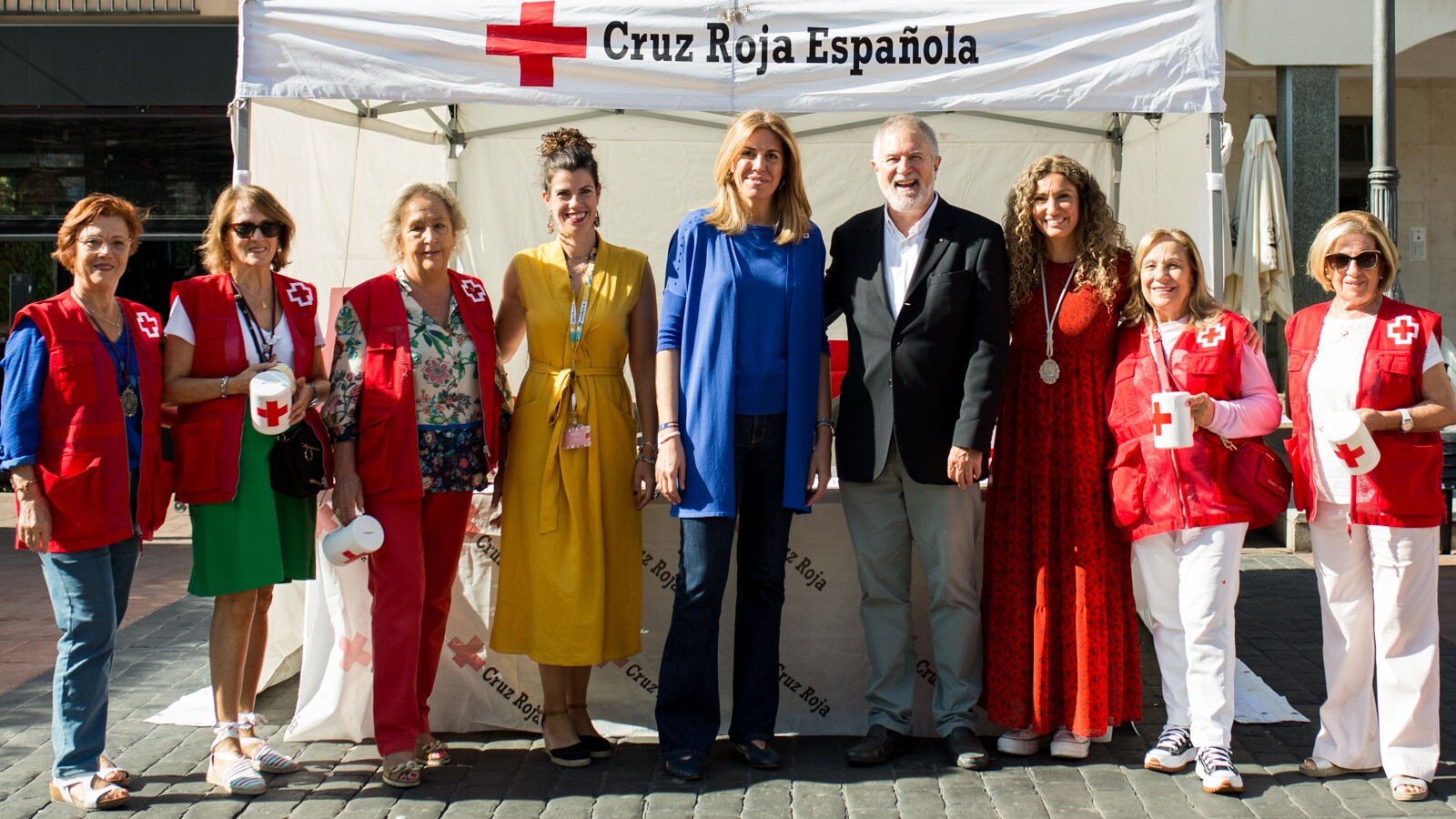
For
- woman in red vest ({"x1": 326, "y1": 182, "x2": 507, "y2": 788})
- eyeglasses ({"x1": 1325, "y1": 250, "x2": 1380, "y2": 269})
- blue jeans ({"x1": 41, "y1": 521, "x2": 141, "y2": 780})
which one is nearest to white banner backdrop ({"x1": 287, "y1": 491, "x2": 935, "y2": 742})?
woman in red vest ({"x1": 326, "y1": 182, "x2": 507, "y2": 788})

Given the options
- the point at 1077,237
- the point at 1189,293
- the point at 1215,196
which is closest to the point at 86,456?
the point at 1077,237

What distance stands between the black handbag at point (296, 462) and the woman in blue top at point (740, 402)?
3.40 feet

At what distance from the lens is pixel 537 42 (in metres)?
4.28

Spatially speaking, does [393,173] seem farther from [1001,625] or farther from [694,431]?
[1001,625]

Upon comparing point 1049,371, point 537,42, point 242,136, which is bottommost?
point 1049,371

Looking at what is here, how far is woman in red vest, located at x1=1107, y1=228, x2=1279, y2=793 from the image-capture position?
146 inches

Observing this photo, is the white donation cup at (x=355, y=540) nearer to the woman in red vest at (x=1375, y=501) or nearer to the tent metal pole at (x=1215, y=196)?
the woman in red vest at (x=1375, y=501)

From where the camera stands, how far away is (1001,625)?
13.1 feet

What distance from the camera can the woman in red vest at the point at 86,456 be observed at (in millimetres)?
3443

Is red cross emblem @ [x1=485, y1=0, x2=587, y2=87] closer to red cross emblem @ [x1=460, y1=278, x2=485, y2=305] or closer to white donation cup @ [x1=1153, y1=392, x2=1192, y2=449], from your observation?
red cross emblem @ [x1=460, y1=278, x2=485, y2=305]

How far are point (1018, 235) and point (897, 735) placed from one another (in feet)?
5.29

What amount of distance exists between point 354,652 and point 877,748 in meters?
1.74

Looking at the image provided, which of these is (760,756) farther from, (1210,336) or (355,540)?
(1210,336)

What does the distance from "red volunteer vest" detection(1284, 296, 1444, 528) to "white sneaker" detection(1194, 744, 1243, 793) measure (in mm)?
785
